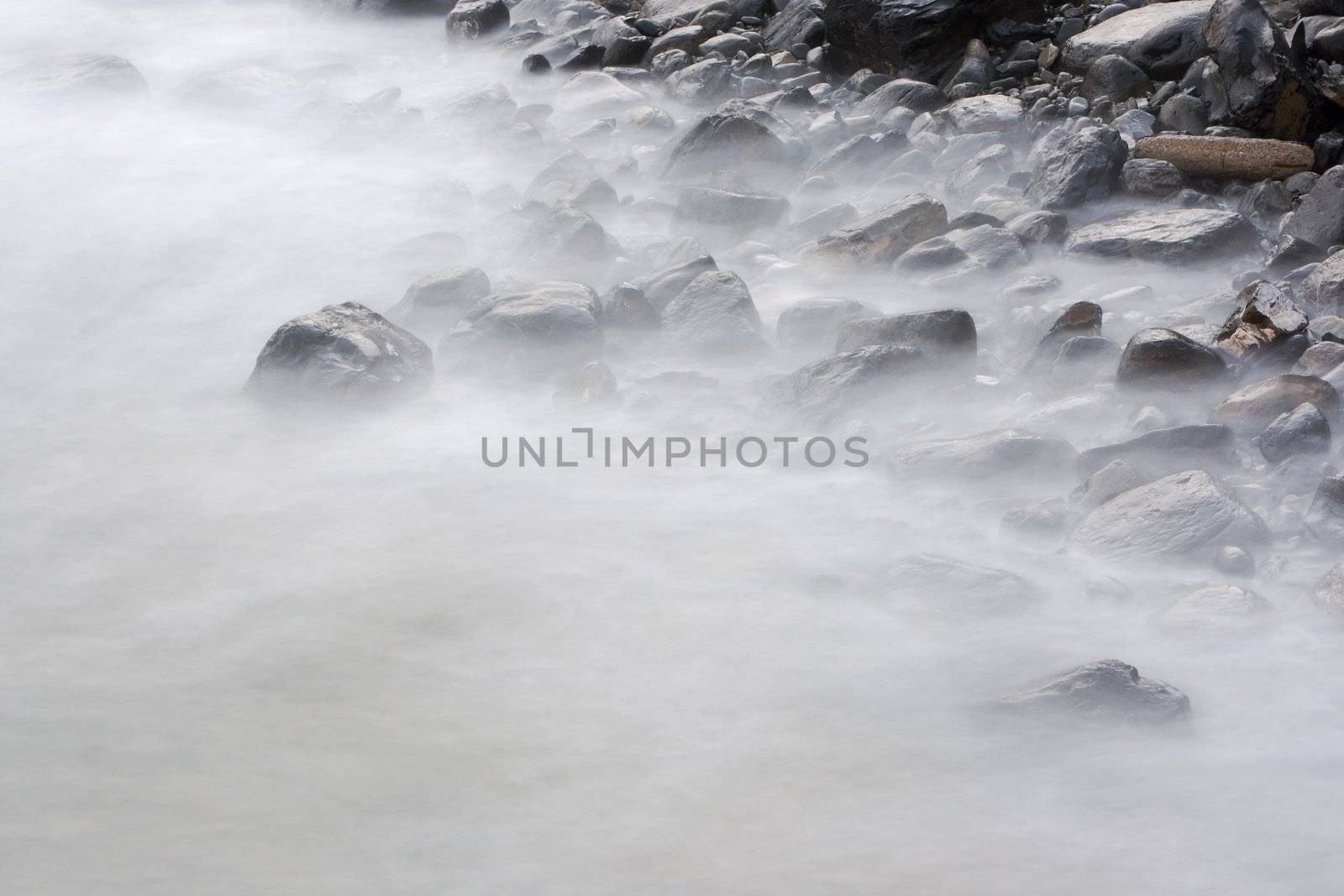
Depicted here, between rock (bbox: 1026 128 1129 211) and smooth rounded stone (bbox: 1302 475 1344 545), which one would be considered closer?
smooth rounded stone (bbox: 1302 475 1344 545)

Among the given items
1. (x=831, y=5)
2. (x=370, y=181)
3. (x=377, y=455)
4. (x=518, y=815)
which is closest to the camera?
(x=518, y=815)

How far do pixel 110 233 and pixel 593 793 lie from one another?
3.69 meters

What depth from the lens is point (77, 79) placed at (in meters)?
6.41

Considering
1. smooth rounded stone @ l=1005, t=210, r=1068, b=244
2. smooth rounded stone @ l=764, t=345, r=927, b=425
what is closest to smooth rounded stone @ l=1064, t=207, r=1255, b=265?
smooth rounded stone @ l=1005, t=210, r=1068, b=244

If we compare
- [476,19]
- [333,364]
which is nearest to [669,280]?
[333,364]

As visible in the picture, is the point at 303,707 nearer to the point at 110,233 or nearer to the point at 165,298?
the point at 165,298

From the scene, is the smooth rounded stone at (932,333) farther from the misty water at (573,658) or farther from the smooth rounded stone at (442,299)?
the smooth rounded stone at (442,299)

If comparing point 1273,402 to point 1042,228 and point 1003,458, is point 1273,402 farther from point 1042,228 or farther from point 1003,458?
point 1042,228

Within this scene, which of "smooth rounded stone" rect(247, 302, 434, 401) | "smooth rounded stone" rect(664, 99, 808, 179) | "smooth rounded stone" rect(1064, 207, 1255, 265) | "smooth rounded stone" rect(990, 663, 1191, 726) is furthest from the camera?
"smooth rounded stone" rect(664, 99, 808, 179)

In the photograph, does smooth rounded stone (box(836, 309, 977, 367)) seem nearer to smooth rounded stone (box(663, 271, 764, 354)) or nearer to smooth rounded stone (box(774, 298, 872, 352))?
smooth rounded stone (box(774, 298, 872, 352))

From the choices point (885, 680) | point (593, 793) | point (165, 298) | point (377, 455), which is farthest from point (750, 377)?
point (165, 298)

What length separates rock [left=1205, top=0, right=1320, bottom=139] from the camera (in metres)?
4.66

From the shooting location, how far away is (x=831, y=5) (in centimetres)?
601

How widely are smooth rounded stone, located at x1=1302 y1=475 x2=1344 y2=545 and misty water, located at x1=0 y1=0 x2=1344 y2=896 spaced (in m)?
0.06
